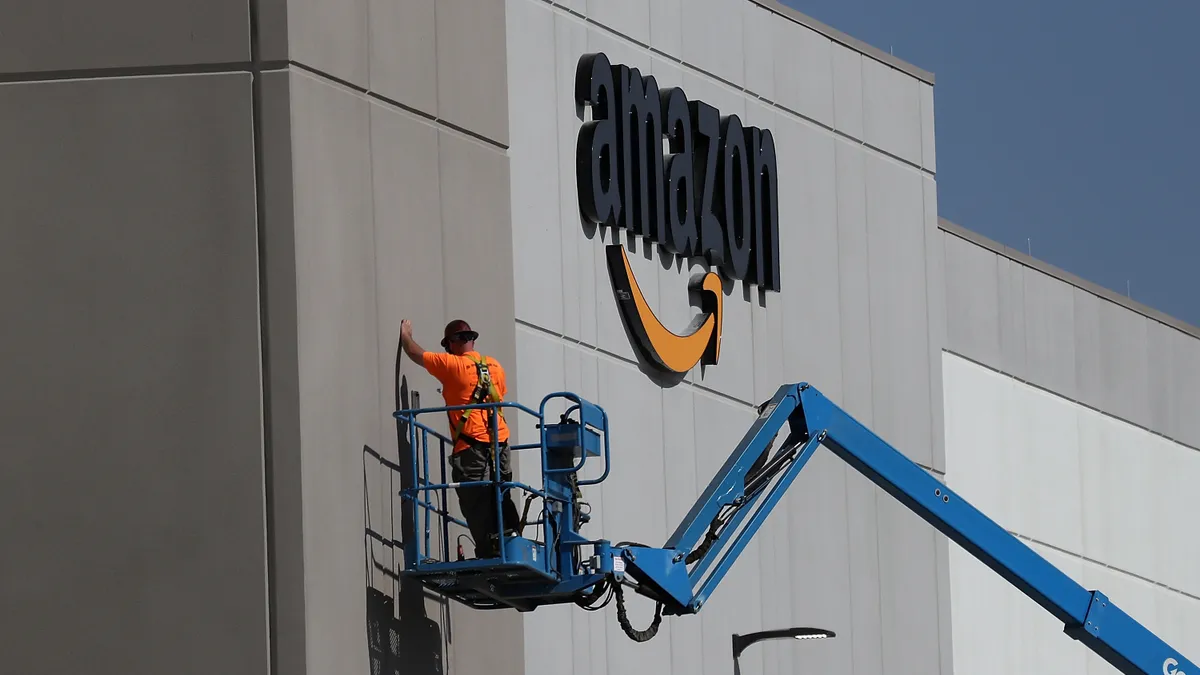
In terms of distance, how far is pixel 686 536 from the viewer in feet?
67.6

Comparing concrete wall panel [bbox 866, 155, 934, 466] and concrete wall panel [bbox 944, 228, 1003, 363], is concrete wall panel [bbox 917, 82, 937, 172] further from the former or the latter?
concrete wall panel [bbox 944, 228, 1003, 363]

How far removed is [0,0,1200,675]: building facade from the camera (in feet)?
57.3

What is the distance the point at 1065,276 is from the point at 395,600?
20481 mm

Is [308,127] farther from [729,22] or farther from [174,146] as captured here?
[729,22]

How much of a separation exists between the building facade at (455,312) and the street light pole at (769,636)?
288mm

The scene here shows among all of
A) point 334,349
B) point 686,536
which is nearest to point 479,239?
point 334,349

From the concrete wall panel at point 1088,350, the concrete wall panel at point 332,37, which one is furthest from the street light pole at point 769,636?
the concrete wall panel at point 1088,350

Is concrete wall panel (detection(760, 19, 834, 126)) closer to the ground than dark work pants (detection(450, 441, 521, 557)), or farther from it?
farther from it

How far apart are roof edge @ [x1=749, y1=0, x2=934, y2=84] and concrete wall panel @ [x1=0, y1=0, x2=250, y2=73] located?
11.3m

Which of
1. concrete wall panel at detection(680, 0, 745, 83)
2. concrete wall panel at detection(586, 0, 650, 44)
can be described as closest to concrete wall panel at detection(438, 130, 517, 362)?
concrete wall panel at detection(586, 0, 650, 44)

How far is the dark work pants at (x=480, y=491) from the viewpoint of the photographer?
18469 mm

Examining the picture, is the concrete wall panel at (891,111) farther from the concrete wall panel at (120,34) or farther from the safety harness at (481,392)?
the concrete wall panel at (120,34)

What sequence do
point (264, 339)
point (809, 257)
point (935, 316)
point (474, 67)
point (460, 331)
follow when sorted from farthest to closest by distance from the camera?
point (935, 316), point (809, 257), point (474, 67), point (460, 331), point (264, 339)

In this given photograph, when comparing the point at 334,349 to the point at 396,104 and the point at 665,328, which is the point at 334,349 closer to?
the point at 396,104
